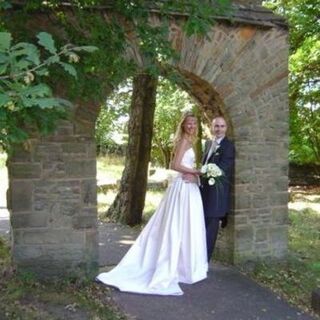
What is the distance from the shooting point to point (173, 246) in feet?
21.7

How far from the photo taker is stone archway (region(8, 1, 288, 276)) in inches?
252

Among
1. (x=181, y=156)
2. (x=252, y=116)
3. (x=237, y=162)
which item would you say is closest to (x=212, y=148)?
(x=237, y=162)

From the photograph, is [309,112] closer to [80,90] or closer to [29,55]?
[80,90]

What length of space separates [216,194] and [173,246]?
0.96 m

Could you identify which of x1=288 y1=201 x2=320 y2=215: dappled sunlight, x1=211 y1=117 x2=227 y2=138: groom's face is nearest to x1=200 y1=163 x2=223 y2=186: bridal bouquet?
x1=211 y1=117 x2=227 y2=138: groom's face

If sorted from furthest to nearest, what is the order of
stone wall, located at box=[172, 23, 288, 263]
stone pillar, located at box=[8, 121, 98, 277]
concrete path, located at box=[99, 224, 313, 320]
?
stone wall, located at box=[172, 23, 288, 263]
stone pillar, located at box=[8, 121, 98, 277]
concrete path, located at box=[99, 224, 313, 320]

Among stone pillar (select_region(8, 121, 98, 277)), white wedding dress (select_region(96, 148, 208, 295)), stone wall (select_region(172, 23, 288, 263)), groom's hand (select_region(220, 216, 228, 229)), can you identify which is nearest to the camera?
stone pillar (select_region(8, 121, 98, 277))

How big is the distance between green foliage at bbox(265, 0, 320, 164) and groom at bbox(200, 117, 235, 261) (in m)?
4.87

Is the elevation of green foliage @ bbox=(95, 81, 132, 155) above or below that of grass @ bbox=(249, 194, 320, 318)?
above

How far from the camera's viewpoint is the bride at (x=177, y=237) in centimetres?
662

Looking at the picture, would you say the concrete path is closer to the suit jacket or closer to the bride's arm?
the suit jacket

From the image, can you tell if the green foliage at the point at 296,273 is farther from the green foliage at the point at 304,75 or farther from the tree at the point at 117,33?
the green foliage at the point at 304,75

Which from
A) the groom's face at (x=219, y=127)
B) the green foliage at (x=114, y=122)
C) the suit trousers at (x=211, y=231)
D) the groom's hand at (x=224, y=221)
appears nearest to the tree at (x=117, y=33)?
the groom's face at (x=219, y=127)

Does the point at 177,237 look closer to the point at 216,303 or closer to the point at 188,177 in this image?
the point at 188,177
